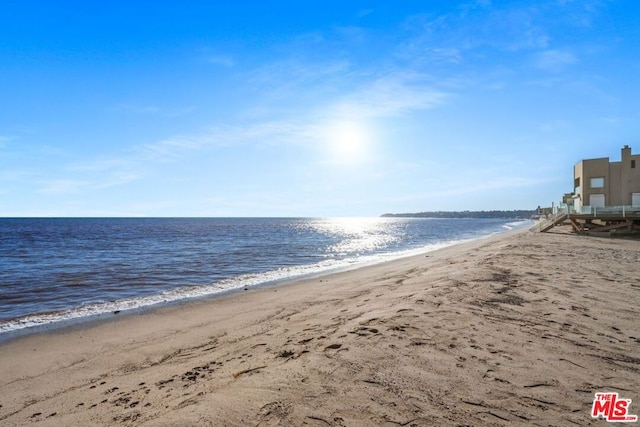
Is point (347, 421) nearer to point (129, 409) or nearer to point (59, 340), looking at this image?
point (129, 409)

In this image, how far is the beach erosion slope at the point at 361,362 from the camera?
3.79m

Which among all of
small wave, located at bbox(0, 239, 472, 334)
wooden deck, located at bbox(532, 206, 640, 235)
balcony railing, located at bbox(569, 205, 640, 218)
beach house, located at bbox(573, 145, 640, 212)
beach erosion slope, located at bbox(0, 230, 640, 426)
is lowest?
small wave, located at bbox(0, 239, 472, 334)

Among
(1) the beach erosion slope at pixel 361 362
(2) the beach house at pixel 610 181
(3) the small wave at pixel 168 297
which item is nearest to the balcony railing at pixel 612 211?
(2) the beach house at pixel 610 181

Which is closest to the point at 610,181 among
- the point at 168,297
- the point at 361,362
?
the point at 361,362

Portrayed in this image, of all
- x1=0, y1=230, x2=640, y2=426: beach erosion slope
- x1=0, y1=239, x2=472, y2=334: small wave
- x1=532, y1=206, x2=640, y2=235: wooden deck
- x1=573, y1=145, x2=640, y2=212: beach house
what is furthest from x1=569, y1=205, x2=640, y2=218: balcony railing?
x1=0, y1=239, x2=472, y2=334: small wave

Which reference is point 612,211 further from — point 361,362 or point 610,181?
point 361,362

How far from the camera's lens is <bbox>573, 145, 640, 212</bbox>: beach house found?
104 ft

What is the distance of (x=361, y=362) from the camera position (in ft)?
15.6

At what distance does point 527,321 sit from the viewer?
6316mm

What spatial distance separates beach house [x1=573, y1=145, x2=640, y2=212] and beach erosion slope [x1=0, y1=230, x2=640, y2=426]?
30241 mm

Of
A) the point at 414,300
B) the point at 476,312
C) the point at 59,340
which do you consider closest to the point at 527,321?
the point at 476,312

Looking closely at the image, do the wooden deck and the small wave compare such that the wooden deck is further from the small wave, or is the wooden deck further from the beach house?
the small wave

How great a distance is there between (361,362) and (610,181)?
40.0m

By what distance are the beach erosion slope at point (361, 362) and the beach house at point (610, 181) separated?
30241mm
